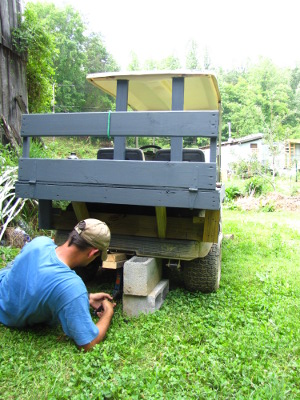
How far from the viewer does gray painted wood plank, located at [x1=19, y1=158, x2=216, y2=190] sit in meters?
3.06

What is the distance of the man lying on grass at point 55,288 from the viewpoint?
8.50 feet

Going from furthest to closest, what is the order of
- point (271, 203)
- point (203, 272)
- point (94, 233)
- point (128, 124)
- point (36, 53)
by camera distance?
point (271, 203)
point (36, 53)
point (203, 272)
point (128, 124)
point (94, 233)

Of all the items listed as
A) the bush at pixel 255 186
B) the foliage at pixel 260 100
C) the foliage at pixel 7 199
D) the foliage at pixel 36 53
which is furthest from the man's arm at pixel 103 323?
the foliage at pixel 260 100

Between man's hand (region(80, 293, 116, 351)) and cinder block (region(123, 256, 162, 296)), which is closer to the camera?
man's hand (region(80, 293, 116, 351))

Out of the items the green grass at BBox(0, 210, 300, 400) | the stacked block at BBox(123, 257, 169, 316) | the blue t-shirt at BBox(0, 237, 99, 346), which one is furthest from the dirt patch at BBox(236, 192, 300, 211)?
the blue t-shirt at BBox(0, 237, 99, 346)

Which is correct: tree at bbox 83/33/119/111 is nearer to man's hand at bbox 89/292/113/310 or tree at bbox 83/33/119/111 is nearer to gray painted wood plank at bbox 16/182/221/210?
gray painted wood plank at bbox 16/182/221/210

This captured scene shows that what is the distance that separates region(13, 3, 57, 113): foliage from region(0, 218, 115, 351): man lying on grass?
580 centimetres

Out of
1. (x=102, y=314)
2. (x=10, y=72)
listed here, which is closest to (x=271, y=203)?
(x=10, y=72)

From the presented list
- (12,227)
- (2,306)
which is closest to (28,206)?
(12,227)

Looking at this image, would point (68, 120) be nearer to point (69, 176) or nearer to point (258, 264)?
point (69, 176)

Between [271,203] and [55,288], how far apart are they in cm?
1145

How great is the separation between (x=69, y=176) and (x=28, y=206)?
9.55 ft

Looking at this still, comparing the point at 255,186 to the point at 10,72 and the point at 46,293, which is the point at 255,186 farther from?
the point at 46,293

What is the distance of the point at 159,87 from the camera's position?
4645 mm
